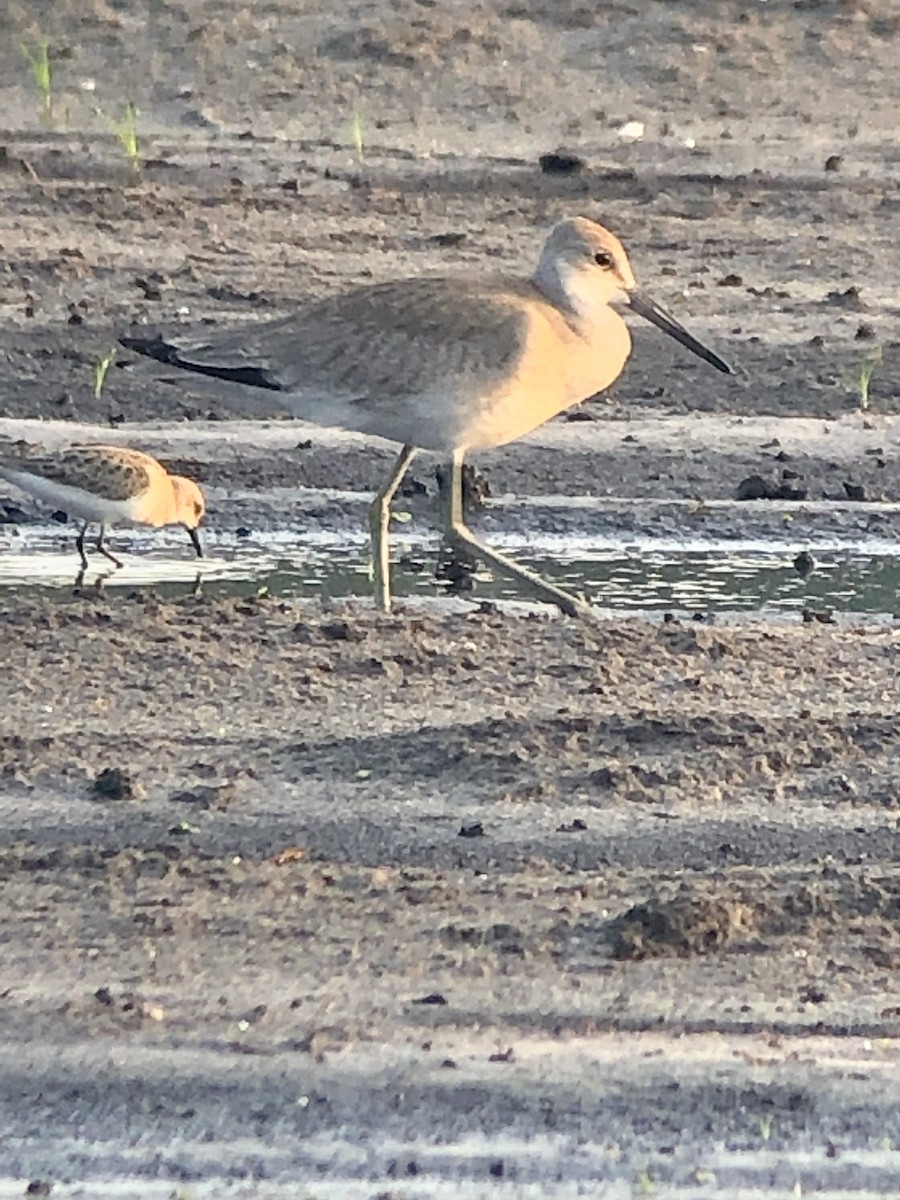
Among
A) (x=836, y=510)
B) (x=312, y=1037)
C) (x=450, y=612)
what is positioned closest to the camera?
(x=312, y=1037)

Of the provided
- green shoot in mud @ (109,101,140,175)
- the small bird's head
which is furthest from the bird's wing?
green shoot in mud @ (109,101,140,175)

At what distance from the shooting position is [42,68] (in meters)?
16.6

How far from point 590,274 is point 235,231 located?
18.4ft

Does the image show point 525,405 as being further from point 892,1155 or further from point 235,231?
point 235,231

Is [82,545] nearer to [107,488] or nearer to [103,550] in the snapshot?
[103,550]

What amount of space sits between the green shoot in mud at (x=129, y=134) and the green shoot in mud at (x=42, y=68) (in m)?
0.37

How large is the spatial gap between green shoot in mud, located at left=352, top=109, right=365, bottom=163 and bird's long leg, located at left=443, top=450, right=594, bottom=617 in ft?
24.2

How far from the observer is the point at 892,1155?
4.79m

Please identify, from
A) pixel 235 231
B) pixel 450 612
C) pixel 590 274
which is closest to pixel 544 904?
pixel 450 612

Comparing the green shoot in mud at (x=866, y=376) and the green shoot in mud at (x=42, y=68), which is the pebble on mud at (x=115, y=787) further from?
the green shoot in mud at (x=42, y=68)

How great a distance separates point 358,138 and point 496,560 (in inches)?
307

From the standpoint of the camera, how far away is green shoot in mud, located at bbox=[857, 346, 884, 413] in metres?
12.2

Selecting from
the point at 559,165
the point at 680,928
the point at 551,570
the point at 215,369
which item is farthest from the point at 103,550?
the point at 559,165

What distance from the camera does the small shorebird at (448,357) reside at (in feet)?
29.4
